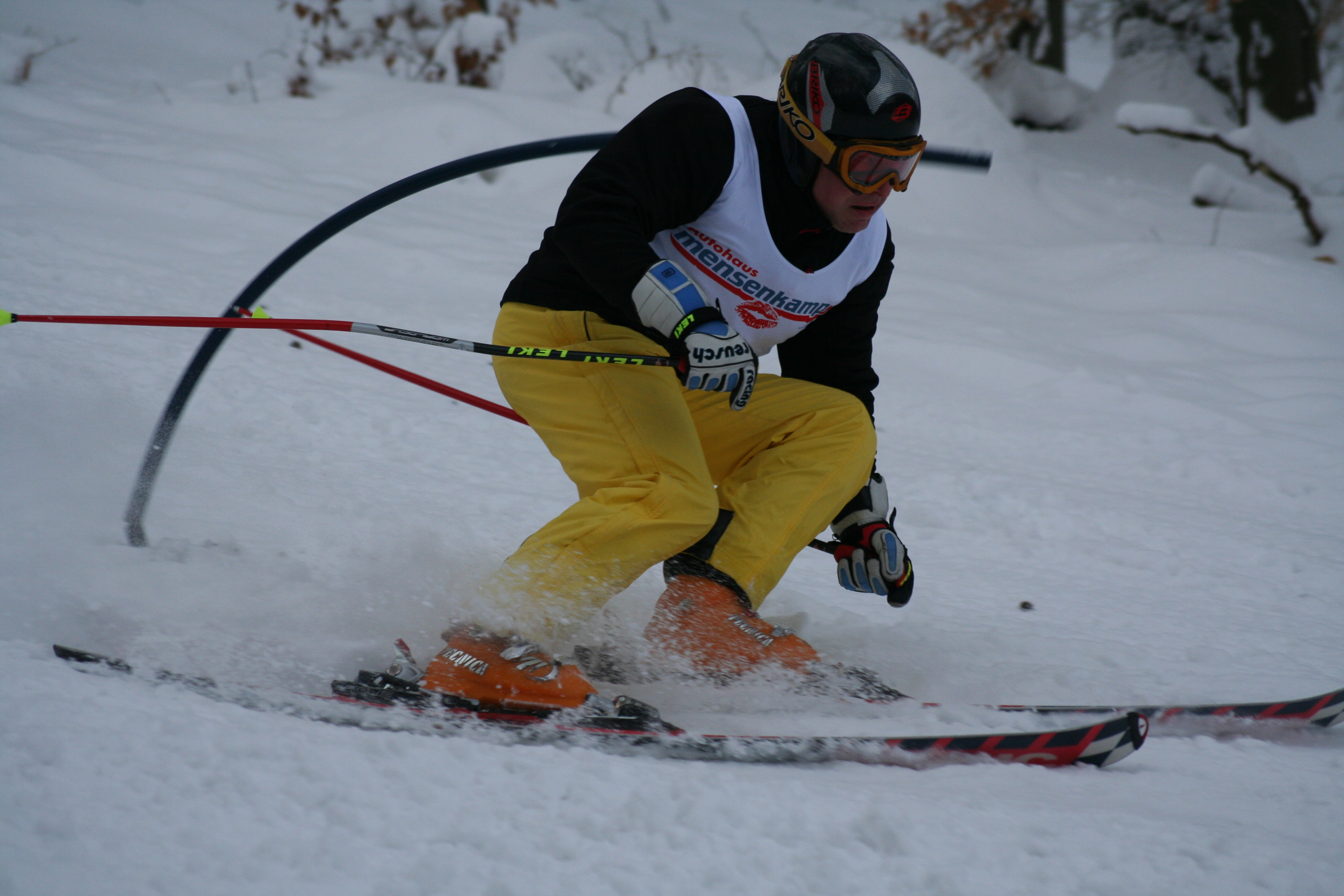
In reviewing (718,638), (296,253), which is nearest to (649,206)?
(718,638)

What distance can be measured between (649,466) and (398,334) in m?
0.68

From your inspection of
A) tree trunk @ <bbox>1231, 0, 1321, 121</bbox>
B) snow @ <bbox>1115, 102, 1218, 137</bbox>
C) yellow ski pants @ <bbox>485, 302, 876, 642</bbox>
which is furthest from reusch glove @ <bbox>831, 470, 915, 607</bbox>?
tree trunk @ <bbox>1231, 0, 1321, 121</bbox>

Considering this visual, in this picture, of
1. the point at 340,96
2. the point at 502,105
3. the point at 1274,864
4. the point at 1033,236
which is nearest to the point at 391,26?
the point at 340,96

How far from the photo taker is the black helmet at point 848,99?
2.17 metres

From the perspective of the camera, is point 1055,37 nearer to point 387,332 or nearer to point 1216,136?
point 1216,136

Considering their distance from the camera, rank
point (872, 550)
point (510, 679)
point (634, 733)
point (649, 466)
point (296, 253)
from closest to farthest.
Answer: point (634, 733), point (510, 679), point (649, 466), point (872, 550), point (296, 253)

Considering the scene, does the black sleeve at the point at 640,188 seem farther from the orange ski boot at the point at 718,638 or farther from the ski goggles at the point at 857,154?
the orange ski boot at the point at 718,638

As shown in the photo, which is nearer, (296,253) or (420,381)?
(296,253)

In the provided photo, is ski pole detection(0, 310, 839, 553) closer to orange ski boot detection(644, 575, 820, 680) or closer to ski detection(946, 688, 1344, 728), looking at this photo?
orange ski boot detection(644, 575, 820, 680)

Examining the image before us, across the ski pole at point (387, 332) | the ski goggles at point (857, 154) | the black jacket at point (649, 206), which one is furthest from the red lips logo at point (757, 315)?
the ski goggles at point (857, 154)

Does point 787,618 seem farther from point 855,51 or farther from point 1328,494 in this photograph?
point 1328,494

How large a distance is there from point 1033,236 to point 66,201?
7.70m

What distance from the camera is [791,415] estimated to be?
2.63m

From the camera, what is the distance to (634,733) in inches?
78.0
